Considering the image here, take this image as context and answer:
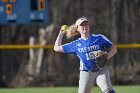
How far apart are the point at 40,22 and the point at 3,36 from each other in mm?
1915

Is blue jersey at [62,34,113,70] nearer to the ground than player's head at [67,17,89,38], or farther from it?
nearer to the ground

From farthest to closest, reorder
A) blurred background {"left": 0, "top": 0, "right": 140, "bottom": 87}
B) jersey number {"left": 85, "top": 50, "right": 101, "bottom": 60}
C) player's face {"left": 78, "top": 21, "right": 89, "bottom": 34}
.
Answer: blurred background {"left": 0, "top": 0, "right": 140, "bottom": 87} < jersey number {"left": 85, "top": 50, "right": 101, "bottom": 60} < player's face {"left": 78, "top": 21, "right": 89, "bottom": 34}

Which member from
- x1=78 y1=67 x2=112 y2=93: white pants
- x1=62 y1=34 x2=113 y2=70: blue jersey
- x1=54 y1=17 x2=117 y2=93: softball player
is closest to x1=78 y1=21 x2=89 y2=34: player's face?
x1=54 y1=17 x2=117 y2=93: softball player

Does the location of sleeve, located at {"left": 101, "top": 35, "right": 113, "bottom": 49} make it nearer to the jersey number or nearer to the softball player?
the softball player

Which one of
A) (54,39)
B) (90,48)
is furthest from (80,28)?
(54,39)

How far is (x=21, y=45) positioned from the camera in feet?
50.5

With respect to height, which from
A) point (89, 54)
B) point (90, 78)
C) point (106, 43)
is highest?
point (106, 43)

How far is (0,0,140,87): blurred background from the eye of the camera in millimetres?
15922

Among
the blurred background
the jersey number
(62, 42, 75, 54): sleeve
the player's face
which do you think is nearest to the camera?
the player's face

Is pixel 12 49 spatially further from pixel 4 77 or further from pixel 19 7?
pixel 19 7

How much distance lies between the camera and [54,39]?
1595cm

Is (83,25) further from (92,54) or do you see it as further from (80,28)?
(92,54)

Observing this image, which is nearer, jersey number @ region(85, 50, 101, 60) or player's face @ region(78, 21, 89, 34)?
player's face @ region(78, 21, 89, 34)

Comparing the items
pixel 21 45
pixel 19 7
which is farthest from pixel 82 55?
pixel 21 45
